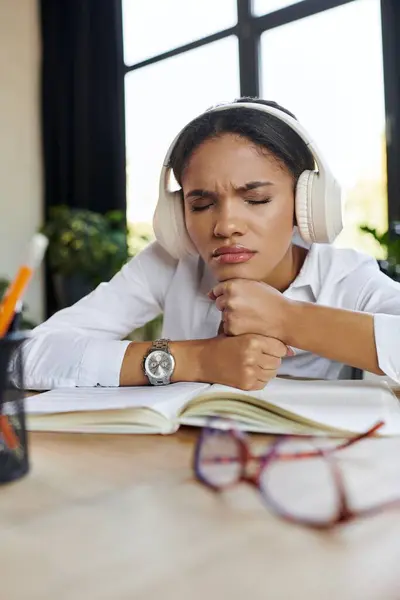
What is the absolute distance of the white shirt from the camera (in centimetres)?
100

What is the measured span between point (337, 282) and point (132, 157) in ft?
9.51

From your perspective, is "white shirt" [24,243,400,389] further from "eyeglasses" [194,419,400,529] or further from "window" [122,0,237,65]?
"window" [122,0,237,65]

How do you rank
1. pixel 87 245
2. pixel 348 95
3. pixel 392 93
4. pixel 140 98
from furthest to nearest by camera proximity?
pixel 140 98 < pixel 87 245 < pixel 348 95 < pixel 392 93

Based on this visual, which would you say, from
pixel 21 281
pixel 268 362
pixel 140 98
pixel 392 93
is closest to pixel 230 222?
pixel 268 362

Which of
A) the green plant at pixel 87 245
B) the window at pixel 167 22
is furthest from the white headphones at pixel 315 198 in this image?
the window at pixel 167 22

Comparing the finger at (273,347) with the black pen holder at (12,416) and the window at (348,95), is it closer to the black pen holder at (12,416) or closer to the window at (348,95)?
the black pen holder at (12,416)

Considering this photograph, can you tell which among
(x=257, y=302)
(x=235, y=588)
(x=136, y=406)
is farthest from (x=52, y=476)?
(x=257, y=302)

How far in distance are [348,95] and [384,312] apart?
1973 millimetres

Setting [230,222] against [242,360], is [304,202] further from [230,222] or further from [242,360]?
[242,360]

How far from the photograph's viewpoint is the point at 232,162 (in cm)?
102

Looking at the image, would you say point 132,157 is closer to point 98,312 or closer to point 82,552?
point 98,312

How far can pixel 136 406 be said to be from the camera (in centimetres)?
69

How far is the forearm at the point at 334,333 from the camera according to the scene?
0.92m

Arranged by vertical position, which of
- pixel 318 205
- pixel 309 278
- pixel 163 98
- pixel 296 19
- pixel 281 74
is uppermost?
pixel 296 19
